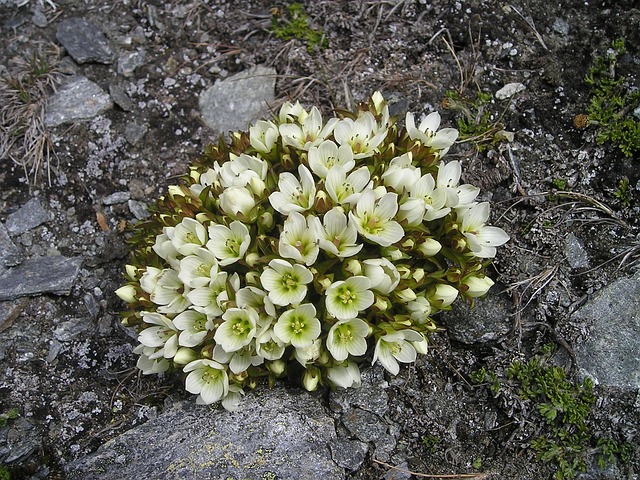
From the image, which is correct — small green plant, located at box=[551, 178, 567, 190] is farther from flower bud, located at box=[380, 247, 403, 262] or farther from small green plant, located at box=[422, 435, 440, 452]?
small green plant, located at box=[422, 435, 440, 452]

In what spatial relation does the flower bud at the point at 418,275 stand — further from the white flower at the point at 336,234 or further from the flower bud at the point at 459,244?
the white flower at the point at 336,234

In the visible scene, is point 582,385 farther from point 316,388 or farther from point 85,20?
point 85,20

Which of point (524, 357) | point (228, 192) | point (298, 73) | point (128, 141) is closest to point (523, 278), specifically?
point (524, 357)

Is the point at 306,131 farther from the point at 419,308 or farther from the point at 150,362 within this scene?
the point at 150,362

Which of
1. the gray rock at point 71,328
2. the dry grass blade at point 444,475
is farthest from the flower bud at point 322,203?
the gray rock at point 71,328

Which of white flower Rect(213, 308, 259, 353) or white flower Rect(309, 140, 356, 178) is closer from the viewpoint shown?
white flower Rect(213, 308, 259, 353)

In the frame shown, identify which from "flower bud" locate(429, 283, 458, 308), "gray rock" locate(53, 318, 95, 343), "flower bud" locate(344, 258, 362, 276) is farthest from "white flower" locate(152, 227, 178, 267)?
"flower bud" locate(429, 283, 458, 308)

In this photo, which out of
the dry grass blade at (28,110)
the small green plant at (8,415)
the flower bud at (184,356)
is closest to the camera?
the flower bud at (184,356)
